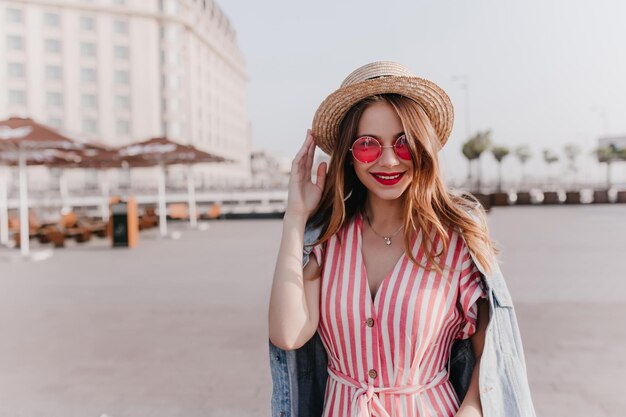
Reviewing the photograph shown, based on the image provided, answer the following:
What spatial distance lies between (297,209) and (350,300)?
299 mm

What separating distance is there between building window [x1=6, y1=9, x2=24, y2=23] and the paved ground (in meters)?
51.2

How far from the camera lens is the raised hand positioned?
60.1 inches

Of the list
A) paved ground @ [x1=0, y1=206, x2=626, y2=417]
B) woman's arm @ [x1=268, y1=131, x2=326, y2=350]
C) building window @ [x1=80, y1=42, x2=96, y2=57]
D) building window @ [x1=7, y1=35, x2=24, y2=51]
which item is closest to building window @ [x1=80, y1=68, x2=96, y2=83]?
building window @ [x1=80, y1=42, x2=96, y2=57]

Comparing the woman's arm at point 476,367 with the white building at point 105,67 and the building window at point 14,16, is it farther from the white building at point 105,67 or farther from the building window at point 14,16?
the building window at point 14,16

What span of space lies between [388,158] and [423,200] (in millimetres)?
156

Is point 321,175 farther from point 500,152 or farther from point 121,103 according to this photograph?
point 121,103

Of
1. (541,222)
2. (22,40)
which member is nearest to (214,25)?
(22,40)

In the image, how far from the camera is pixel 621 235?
13148mm

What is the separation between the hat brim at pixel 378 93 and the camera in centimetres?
143

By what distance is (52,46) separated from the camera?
173 feet

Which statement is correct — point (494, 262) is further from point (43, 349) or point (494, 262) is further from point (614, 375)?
point (43, 349)

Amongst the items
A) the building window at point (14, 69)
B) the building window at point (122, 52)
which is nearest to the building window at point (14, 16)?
the building window at point (14, 69)

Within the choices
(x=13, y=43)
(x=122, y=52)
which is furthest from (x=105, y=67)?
(x=13, y=43)

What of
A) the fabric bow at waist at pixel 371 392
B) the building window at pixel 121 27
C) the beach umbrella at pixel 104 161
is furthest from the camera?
the building window at pixel 121 27
